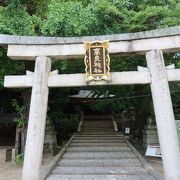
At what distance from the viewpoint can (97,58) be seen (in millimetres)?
7766

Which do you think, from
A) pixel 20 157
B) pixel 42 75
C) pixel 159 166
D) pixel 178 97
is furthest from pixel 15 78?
pixel 178 97

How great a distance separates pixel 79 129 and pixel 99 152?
581 centimetres

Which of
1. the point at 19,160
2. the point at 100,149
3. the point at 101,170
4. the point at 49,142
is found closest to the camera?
the point at 101,170

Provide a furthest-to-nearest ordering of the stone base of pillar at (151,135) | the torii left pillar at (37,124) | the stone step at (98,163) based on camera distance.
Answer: the stone base of pillar at (151,135)
the stone step at (98,163)
the torii left pillar at (37,124)

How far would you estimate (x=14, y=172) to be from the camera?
1094 centimetres

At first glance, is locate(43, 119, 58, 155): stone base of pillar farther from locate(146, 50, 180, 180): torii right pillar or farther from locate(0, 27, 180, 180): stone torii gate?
locate(146, 50, 180, 180): torii right pillar

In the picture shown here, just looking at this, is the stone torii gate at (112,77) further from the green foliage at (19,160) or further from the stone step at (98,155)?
the stone step at (98,155)

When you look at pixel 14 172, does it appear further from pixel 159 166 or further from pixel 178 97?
pixel 178 97

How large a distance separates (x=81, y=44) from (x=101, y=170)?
463cm

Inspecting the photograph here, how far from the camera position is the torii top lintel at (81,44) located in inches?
304

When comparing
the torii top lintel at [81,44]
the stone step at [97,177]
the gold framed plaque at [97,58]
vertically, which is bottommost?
the stone step at [97,177]


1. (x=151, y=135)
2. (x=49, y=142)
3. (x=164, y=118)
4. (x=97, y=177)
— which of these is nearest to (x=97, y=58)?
(x=164, y=118)

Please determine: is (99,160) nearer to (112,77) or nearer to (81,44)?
Result: (112,77)

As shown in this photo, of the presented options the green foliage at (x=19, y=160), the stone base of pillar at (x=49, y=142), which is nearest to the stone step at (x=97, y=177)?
the green foliage at (x=19, y=160)
